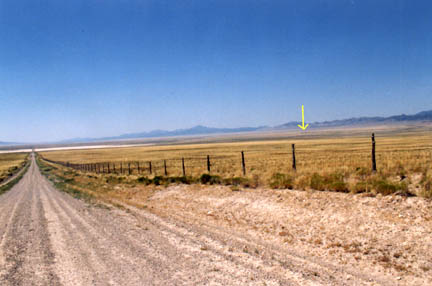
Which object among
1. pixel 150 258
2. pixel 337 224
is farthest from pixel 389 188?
pixel 150 258

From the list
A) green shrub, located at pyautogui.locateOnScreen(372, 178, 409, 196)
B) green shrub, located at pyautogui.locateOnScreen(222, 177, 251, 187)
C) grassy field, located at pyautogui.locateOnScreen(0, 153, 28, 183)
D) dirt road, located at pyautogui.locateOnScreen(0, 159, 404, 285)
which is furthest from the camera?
grassy field, located at pyautogui.locateOnScreen(0, 153, 28, 183)

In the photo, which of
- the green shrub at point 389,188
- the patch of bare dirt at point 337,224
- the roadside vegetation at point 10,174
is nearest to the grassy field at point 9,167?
the roadside vegetation at point 10,174

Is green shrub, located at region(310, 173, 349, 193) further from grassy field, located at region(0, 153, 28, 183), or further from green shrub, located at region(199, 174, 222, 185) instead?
grassy field, located at region(0, 153, 28, 183)

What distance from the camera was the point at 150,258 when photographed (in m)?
6.41

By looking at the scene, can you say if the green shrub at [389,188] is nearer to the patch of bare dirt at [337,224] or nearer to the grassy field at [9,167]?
the patch of bare dirt at [337,224]

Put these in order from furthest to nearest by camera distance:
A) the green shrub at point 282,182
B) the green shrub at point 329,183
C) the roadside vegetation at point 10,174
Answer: the roadside vegetation at point 10,174 → the green shrub at point 282,182 → the green shrub at point 329,183

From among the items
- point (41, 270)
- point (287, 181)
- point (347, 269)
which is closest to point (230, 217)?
point (287, 181)

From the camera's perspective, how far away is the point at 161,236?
809 cm

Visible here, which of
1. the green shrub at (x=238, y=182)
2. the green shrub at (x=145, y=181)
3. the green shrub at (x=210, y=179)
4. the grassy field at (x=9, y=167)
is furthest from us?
the grassy field at (x=9, y=167)

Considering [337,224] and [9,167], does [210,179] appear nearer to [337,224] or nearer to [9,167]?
[337,224]

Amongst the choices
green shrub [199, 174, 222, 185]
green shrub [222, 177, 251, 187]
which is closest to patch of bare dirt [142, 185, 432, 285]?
green shrub [222, 177, 251, 187]

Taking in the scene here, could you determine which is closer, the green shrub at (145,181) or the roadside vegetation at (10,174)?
the green shrub at (145,181)

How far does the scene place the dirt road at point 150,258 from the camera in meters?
5.29

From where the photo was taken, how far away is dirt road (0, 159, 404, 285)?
208 inches
